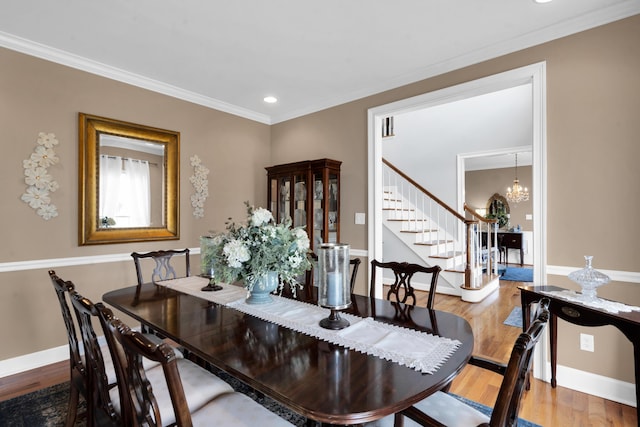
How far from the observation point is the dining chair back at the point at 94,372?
1.23 meters

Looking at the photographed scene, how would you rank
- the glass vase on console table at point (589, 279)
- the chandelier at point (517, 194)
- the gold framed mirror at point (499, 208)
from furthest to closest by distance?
the gold framed mirror at point (499, 208)
the chandelier at point (517, 194)
the glass vase on console table at point (589, 279)

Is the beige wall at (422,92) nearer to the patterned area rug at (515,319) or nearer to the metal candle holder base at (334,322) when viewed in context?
the patterned area rug at (515,319)

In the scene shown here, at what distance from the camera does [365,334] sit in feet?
4.51

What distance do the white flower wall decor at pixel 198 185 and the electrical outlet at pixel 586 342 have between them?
3652 mm

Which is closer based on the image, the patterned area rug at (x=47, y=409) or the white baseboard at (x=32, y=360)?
the patterned area rug at (x=47, y=409)

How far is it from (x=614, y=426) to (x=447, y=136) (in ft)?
16.5

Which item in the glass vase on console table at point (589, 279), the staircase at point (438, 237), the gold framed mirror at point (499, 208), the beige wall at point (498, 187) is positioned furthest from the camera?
the beige wall at point (498, 187)

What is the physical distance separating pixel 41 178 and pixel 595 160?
4216 mm

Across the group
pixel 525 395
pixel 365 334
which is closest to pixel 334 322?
pixel 365 334

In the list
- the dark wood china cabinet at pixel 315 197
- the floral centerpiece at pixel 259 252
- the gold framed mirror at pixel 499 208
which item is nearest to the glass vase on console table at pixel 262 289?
the floral centerpiece at pixel 259 252

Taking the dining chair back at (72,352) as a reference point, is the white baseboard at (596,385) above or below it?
below

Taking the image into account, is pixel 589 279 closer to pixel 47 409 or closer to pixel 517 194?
pixel 47 409

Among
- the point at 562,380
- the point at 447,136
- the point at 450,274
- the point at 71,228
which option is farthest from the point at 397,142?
the point at 71,228

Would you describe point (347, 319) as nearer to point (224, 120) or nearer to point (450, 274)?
point (224, 120)
